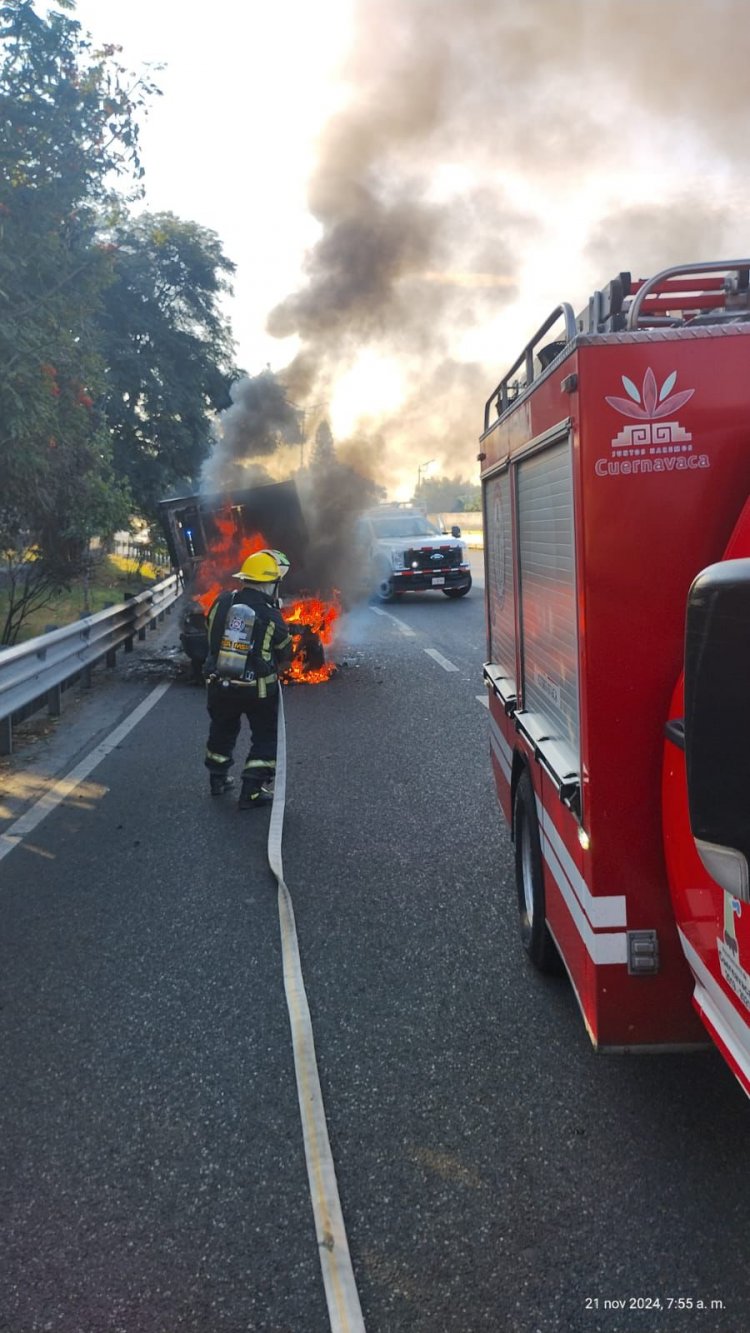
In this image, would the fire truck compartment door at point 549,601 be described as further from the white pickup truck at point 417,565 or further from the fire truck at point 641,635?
the white pickup truck at point 417,565

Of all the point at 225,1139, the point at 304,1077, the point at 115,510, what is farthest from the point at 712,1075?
the point at 115,510

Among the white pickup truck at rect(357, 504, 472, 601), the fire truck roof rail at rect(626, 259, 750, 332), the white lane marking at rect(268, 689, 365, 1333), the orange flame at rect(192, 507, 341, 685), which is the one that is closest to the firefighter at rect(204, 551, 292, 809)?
the white lane marking at rect(268, 689, 365, 1333)

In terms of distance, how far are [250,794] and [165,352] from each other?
2127 centimetres

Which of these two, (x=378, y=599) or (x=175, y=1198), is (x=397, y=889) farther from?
(x=378, y=599)

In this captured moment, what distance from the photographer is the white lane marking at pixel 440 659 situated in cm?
1254

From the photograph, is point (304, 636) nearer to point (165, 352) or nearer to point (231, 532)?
point (231, 532)

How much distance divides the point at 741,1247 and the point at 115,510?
463 inches

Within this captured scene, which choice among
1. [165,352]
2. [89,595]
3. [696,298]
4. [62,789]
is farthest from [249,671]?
[165,352]

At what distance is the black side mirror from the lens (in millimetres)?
1511

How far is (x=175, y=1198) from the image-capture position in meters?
2.78

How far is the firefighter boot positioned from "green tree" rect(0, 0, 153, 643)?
3652 millimetres

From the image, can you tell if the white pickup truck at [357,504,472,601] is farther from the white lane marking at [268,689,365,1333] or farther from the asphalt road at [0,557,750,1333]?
the white lane marking at [268,689,365,1333]

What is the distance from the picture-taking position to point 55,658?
9.21 meters

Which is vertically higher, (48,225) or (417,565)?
(48,225)
